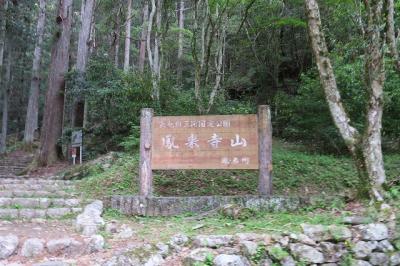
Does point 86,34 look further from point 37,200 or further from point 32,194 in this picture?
point 37,200

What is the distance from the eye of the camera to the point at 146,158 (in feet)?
22.5

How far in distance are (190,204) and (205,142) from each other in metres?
1.07

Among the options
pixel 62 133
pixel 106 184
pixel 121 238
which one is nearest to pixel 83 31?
pixel 62 133

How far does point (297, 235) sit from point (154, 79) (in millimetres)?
7333

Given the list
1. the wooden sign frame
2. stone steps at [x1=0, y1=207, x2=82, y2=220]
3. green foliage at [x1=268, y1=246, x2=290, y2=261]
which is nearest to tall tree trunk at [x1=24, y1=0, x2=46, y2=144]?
the wooden sign frame

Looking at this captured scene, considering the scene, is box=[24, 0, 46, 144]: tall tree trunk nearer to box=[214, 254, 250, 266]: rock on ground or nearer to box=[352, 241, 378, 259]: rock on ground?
box=[214, 254, 250, 266]: rock on ground

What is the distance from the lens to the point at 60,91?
14.2 m

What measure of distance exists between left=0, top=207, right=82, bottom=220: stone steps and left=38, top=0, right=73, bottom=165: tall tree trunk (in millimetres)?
8039

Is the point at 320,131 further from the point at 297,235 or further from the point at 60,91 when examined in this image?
the point at 60,91

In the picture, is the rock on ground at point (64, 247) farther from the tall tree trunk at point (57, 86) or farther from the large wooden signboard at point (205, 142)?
the tall tree trunk at point (57, 86)

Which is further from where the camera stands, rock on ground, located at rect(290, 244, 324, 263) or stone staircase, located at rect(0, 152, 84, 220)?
stone staircase, located at rect(0, 152, 84, 220)

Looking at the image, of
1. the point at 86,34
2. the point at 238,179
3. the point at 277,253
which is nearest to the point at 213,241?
the point at 277,253

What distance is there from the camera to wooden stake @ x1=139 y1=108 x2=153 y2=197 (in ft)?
22.4

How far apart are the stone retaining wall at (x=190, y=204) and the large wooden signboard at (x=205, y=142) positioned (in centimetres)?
56
